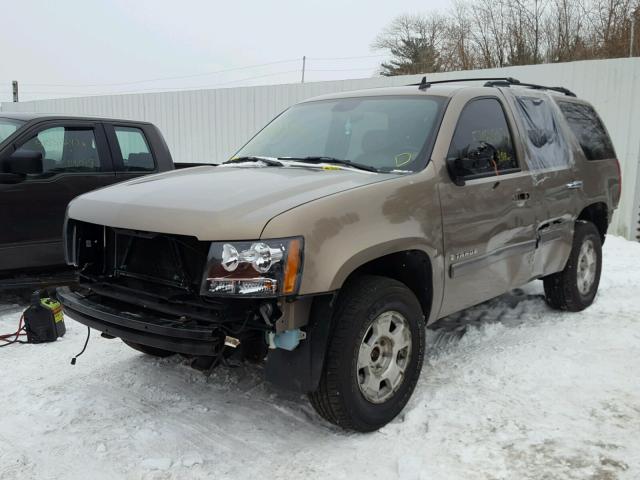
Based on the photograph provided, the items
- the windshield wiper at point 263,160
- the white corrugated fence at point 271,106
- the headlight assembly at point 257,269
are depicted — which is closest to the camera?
the headlight assembly at point 257,269

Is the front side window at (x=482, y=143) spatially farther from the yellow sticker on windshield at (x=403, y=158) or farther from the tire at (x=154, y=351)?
the tire at (x=154, y=351)

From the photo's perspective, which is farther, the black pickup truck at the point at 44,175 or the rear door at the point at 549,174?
the black pickup truck at the point at 44,175

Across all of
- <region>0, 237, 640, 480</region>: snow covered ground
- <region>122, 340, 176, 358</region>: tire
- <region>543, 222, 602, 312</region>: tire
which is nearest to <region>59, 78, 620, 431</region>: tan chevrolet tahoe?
<region>0, 237, 640, 480</region>: snow covered ground

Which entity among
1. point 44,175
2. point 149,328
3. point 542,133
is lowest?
point 149,328

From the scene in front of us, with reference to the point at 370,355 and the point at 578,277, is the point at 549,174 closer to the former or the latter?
the point at 578,277

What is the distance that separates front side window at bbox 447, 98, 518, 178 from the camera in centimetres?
370

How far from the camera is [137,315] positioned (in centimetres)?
306

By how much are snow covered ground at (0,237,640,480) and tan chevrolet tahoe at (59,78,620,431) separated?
301mm

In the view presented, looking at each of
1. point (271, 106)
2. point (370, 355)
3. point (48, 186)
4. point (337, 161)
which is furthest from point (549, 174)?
point (271, 106)

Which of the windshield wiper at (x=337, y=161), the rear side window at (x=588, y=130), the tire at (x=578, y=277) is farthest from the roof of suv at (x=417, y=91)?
the tire at (x=578, y=277)

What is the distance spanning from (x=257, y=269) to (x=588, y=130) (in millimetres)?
4257

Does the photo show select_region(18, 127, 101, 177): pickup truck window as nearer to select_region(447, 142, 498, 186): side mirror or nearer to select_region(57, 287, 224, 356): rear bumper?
select_region(57, 287, 224, 356): rear bumper

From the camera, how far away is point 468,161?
362 cm

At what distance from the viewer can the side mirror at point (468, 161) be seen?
363 cm
